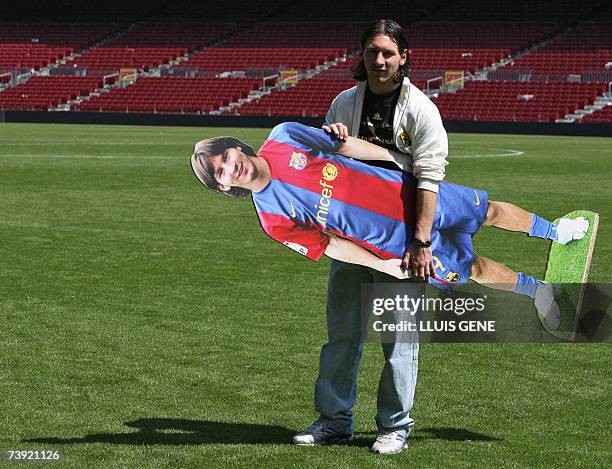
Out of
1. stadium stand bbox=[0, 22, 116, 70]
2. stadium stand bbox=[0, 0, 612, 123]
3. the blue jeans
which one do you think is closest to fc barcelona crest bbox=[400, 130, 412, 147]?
the blue jeans

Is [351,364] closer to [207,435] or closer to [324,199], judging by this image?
[207,435]

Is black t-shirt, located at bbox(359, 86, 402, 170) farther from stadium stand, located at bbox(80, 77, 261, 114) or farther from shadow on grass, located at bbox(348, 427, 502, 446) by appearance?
stadium stand, located at bbox(80, 77, 261, 114)

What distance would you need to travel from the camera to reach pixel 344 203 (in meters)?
4.79

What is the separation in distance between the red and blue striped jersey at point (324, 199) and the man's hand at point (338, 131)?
0.03m

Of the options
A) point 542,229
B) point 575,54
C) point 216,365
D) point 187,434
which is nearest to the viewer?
point 542,229

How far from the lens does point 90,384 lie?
640 centimetres

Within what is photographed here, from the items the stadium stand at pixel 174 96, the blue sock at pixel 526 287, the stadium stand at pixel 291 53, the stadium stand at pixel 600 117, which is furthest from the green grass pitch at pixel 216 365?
the stadium stand at pixel 174 96

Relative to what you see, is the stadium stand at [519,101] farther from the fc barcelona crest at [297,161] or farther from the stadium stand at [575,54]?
the fc barcelona crest at [297,161]

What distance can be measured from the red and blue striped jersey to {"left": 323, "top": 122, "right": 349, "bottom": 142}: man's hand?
0.03 meters

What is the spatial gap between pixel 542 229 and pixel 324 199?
104 centimetres

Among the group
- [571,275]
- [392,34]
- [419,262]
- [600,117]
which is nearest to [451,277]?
[419,262]

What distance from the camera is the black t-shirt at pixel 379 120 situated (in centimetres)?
495

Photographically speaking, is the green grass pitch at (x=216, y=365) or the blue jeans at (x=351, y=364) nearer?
the blue jeans at (x=351, y=364)

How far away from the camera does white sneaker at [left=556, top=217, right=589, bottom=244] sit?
5098 millimetres
